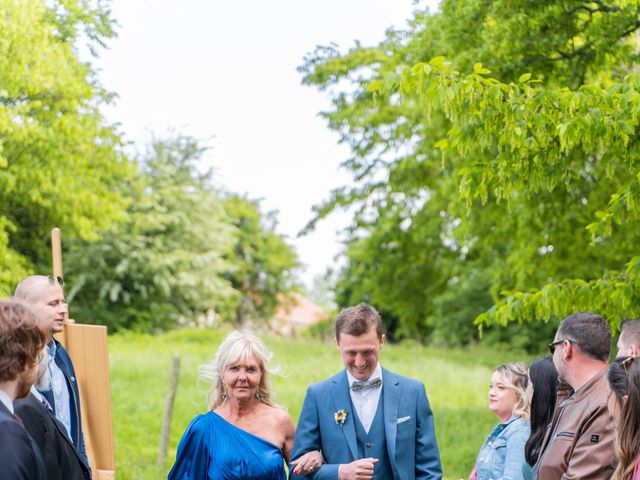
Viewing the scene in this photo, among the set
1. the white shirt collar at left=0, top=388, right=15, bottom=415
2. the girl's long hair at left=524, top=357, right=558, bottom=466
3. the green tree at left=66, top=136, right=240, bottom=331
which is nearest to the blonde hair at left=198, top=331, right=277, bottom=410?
the girl's long hair at left=524, top=357, right=558, bottom=466

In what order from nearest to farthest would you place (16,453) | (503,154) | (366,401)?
1. (16,453)
2. (366,401)
3. (503,154)

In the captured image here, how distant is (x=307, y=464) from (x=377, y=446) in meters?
0.38

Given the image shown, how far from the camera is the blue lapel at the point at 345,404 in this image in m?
5.13

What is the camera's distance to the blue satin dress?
216 inches

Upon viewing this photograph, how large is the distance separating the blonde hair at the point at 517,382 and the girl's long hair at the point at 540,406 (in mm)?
384

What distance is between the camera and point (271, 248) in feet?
156

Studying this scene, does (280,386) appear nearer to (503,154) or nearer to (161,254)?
(503,154)

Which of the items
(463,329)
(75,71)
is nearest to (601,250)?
(75,71)

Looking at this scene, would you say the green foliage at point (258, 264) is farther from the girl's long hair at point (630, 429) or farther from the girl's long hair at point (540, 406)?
the girl's long hair at point (630, 429)

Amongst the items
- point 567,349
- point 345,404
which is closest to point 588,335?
point 567,349

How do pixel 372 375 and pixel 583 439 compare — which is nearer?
pixel 583 439

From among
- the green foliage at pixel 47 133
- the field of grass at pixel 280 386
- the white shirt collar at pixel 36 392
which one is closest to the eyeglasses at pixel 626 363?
the white shirt collar at pixel 36 392

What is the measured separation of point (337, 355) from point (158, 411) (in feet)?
28.3

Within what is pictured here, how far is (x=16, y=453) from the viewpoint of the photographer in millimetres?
3268
